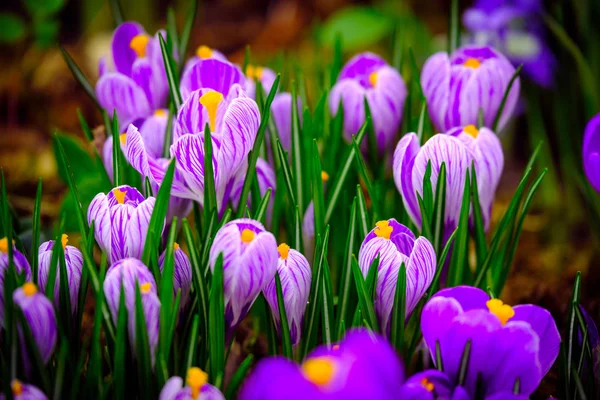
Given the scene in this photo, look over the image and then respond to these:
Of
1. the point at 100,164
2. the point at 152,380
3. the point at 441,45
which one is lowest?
the point at 152,380

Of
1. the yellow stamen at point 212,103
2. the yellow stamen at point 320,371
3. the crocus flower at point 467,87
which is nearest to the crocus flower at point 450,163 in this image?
the crocus flower at point 467,87

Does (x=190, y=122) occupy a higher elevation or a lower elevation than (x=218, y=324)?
higher

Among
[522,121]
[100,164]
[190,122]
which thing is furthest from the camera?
[522,121]

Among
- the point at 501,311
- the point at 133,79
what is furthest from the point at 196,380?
the point at 133,79

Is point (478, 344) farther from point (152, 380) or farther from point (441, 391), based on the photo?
point (152, 380)

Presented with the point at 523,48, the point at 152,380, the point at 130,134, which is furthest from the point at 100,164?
the point at 523,48

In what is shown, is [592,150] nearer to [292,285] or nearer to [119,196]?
[292,285]

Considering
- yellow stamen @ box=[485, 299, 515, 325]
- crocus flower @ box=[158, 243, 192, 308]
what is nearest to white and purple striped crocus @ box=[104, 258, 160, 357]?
crocus flower @ box=[158, 243, 192, 308]
